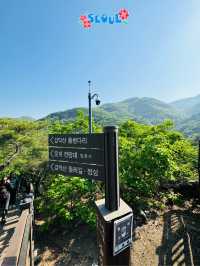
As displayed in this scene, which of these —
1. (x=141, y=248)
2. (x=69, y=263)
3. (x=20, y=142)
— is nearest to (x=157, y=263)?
(x=141, y=248)

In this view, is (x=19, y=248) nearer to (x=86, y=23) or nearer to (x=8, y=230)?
(x=8, y=230)

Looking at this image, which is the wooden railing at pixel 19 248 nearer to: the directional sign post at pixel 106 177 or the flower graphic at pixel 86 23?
the directional sign post at pixel 106 177

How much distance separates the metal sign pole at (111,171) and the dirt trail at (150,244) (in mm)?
4670

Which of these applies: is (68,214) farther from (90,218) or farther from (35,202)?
(35,202)

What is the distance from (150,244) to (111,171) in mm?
5537

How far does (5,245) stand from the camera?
534cm

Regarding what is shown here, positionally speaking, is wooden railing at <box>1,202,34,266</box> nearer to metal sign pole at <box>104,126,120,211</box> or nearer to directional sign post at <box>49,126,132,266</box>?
directional sign post at <box>49,126,132,266</box>

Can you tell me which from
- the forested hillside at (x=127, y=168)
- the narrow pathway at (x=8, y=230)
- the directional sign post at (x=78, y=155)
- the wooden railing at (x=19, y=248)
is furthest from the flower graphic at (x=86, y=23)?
the narrow pathway at (x=8, y=230)

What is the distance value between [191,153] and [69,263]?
612 centimetres

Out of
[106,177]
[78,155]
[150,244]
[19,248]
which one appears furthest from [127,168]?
[106,177]

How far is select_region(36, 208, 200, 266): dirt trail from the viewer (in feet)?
18.6

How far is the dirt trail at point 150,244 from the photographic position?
5.68 m

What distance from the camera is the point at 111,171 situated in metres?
2.15

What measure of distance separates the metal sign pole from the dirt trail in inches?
184
